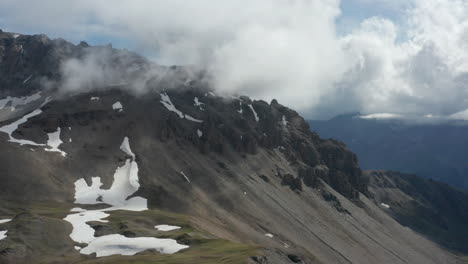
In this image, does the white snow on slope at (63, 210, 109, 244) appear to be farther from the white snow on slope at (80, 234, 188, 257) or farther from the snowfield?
the white snow on slope at (80, 234, 188, 257)

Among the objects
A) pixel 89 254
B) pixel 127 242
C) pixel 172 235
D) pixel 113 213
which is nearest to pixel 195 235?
pixel 172 235

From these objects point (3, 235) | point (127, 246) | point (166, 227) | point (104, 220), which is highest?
point (104, 220)

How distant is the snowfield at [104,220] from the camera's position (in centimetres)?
11581

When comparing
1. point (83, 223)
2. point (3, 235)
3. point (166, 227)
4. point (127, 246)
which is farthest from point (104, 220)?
point (127, 246)

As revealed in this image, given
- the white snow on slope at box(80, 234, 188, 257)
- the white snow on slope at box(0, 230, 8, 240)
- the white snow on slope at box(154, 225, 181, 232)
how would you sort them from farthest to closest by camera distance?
the white snow on slope at box(154, 225, 181, 232) < the white snow on slope at box(0, 230, 8, 240) < the white snow on slope at box(80, 234, 188, 257)

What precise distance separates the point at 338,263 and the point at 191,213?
2456 inches

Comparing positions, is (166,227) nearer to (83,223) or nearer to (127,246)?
(83,223)

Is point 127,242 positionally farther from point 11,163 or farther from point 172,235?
point 11,163

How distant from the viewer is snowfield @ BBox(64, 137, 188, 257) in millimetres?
115812

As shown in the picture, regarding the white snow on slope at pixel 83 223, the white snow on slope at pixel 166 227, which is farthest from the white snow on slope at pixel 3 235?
the white snow on slope at pixel 166 227

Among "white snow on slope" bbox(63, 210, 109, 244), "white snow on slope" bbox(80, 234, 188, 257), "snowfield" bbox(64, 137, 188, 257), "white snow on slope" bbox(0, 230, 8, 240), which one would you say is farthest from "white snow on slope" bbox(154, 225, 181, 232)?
"white snow on slope" bbox(0, 230, 8, 240)

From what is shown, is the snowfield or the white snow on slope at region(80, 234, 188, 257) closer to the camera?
the white snow on slope at region(80, 234, 188, 257)

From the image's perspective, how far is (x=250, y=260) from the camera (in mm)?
82562

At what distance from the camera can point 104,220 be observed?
147625 millimetres
